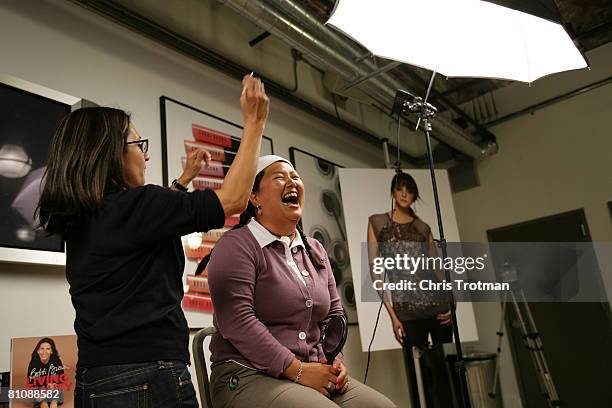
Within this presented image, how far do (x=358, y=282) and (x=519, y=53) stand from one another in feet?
7.02

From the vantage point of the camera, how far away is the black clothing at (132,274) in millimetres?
1037

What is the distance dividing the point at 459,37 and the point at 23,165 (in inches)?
75.5

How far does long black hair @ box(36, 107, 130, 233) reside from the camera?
43.3 inches

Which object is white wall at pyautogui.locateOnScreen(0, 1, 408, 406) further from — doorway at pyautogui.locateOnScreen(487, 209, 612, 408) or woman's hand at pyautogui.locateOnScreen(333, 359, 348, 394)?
doorway at pyautogui.locateOnScreen(487, 209, 612, 408)

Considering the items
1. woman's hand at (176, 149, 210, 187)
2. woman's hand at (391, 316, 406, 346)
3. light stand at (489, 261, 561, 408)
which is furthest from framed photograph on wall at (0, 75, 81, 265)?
light stand at (489, 261, 561, 408)

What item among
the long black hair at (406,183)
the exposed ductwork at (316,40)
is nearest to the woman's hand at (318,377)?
the exposed ductwork at (316,40)

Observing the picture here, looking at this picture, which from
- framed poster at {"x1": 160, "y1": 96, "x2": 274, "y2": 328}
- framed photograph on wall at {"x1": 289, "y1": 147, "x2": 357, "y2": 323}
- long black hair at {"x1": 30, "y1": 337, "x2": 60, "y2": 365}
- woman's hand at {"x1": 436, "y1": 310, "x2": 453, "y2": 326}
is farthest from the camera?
framed photograph on wall at {"x1": 289, "y1": 147, "x2": 357, "y2": 323}

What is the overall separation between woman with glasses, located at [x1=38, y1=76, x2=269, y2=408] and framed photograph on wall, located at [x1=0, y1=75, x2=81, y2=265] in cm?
100

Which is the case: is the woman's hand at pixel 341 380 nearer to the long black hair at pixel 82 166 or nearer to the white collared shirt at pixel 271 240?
the white collared shirt at pixel 271 240

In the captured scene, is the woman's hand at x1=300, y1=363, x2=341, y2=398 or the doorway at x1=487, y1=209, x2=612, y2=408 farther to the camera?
the doorway at x1=487, y1=209, x2=612, y2=408

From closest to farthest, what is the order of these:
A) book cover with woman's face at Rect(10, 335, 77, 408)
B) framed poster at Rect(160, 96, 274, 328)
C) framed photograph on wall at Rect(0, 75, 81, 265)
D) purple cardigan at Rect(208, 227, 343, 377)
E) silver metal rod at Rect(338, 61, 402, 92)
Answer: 1. purple cardigan at Rect(208, 227, 343, 377)
2. book cover with woman's face at Rect(10, 335, 77, 408)
3. framed photograph on wall at Rect(0, 75, 81, 265)
4. framed poster at Rect(160, 96, 274, 328)
5. silver metal rod at Rect(338, 61, 402, 92)

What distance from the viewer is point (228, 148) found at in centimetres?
322

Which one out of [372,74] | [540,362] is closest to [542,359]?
[540,362]

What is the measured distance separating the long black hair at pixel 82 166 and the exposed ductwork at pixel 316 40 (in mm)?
1752
